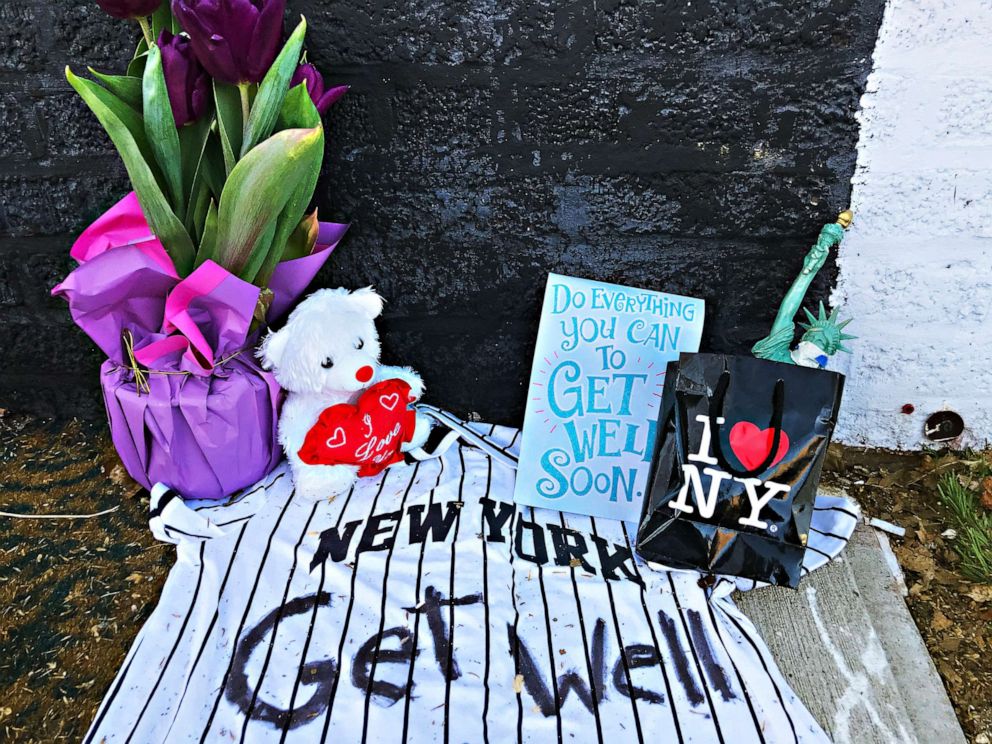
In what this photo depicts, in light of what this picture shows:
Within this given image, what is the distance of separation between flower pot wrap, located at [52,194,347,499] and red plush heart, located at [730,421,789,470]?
0.87m

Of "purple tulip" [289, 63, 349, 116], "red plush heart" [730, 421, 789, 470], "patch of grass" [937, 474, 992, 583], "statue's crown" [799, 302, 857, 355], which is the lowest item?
"patch of grass" [937, 474, 992, 583]

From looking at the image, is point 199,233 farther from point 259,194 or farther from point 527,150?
point 527,150

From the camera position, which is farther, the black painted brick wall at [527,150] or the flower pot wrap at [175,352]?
the black painted brick wall at [527,150]

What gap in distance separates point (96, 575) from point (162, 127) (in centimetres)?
84

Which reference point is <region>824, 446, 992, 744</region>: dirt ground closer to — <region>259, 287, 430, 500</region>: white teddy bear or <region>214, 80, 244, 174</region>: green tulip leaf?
<region>259, 287, 430, 500</region>: white teddy bear

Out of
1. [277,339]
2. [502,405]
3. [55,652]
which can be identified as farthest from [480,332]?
[55,652]

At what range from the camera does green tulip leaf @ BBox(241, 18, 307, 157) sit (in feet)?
3.97

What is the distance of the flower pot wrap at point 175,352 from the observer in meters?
1.24

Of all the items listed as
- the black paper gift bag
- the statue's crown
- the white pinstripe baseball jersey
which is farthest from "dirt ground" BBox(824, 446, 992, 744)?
the statue's crown

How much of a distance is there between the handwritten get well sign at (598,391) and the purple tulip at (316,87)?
57cm

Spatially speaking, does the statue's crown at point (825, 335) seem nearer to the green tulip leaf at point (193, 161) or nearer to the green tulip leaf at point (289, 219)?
the green tulip leaf at point (289, 219)

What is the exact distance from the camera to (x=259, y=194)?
1.21 meters

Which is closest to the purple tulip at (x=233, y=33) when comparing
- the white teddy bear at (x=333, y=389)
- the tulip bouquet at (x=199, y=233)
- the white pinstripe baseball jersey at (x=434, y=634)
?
the tulip bouquet at (x=199, y=233)

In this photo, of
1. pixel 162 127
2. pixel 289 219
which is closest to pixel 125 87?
pixel 162 127
